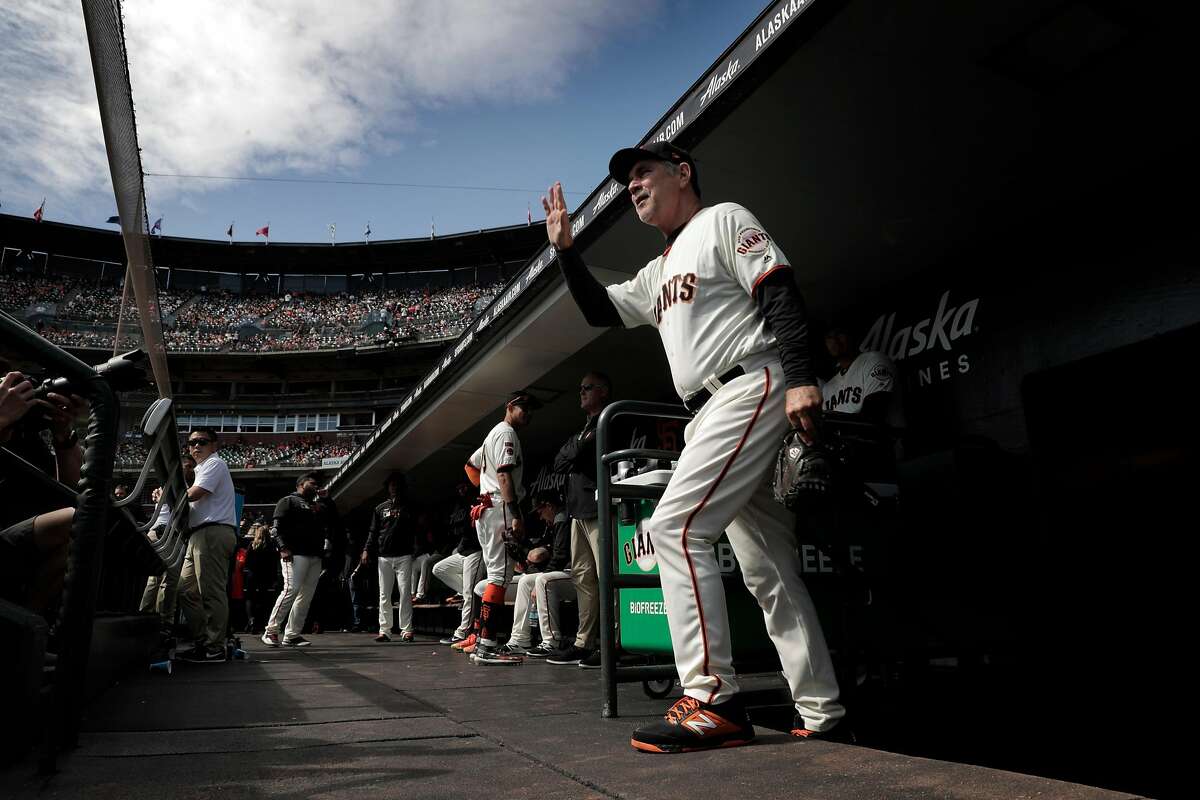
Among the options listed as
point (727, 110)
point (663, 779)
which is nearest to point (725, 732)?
point (663, 779)

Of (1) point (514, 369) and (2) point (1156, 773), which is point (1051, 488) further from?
(1) point (514, 369)

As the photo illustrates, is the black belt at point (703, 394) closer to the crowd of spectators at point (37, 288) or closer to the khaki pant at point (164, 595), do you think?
the khaki pant at point (164, 595)

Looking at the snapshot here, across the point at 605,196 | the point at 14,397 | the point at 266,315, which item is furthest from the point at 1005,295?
the point at 266,315

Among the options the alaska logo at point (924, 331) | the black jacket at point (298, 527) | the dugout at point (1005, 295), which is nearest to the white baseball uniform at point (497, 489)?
the dugout at point (1005, 295)

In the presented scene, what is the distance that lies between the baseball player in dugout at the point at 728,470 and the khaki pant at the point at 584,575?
133 inches

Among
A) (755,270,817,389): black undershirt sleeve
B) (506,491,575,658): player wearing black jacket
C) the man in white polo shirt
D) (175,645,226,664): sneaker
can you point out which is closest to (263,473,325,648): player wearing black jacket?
the man in white polo shirt

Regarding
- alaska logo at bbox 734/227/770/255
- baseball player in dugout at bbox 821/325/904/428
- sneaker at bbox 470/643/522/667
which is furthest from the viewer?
sneaker at bbox 470/643/522/667

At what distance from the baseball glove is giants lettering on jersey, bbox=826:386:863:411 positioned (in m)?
2.83

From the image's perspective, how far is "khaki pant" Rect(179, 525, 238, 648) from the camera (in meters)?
6.08

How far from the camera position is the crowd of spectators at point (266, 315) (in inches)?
1544

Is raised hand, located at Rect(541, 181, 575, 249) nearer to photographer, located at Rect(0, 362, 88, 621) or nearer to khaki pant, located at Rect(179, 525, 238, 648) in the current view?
photographer, located at Rect(0, 362, 88, 621)

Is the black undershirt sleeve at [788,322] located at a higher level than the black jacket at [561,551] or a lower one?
higher

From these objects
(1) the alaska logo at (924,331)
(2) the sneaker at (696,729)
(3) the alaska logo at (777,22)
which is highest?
(3) the alaska logo at (777,22)

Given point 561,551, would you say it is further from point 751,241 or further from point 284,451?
point 284,451
